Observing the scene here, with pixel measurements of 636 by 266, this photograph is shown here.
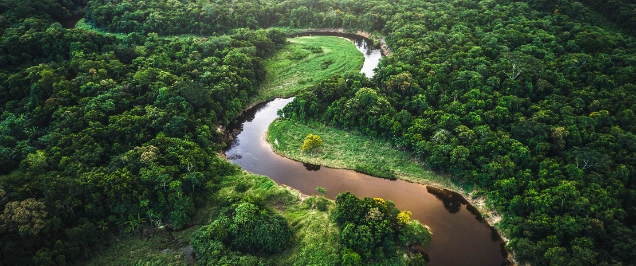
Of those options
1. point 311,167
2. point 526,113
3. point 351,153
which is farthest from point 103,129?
point 526,113

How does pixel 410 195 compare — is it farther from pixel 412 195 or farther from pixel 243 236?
pixel 243 236

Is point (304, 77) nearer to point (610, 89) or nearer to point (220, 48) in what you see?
point (220, 48)

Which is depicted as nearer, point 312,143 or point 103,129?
point 103,129

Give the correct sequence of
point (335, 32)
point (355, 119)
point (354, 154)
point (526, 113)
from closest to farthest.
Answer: point (526, 113)
point (354, 154)
point (355, 119)
point (335, 32)

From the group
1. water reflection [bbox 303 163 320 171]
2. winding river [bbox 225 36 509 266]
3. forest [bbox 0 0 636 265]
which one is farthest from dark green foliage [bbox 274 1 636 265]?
water reflection [bbox 303 163 320 171]

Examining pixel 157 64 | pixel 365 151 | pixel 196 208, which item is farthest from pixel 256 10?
pixel 196 208

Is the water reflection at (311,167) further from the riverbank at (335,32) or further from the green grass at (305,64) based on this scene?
the riverbank at (335,32)

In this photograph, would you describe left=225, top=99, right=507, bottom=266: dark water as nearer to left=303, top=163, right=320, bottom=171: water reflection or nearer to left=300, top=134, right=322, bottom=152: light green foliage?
left=303, top=163, right=320, bottom=171: water reflection

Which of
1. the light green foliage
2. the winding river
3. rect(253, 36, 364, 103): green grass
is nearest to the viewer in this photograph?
the winding river
